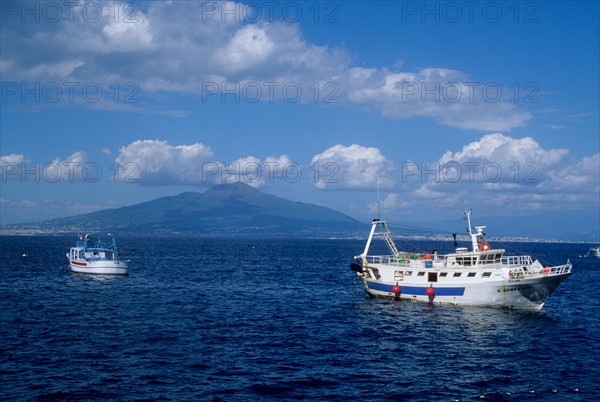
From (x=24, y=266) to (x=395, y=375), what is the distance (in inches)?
4013

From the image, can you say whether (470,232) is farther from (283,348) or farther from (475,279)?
(283,348)

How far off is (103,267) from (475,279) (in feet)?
201

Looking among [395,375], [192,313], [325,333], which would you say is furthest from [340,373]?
[192,313]

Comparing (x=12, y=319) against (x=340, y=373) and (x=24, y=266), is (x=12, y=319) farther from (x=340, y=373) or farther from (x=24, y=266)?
(x=24, y=266)

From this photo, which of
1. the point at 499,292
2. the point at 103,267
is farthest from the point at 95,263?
the point at 499,292

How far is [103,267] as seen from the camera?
92.8 meters

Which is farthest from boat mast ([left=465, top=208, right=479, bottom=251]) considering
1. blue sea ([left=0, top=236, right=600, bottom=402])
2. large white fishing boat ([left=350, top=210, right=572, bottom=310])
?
blue sea ([left=0, top=236, right=600, bottom=402])

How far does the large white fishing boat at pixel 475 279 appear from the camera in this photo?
59250mm

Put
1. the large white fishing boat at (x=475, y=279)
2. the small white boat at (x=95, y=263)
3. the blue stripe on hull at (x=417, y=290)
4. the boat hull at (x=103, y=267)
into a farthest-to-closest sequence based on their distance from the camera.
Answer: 1. the small white boat at (x=95, y=263)
2. the boat hull at (x=103, y=267)
3. the blue stripe on hull at (x=417, y=290)
4. the large white fishing boat at (x=475, y=279)

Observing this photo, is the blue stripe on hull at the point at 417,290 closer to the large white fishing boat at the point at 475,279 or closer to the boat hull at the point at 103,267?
the large white fishing boat at the point at 475,279

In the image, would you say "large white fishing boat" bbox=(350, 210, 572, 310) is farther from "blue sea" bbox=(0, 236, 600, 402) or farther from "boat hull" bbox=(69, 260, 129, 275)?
"boat hull" bbox=(69, 260, 129, 275)

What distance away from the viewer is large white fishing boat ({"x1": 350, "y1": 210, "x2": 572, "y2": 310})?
194ft

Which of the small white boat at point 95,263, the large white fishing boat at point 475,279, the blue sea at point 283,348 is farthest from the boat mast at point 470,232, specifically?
the small white boat at point 95,263

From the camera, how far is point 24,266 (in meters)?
115
